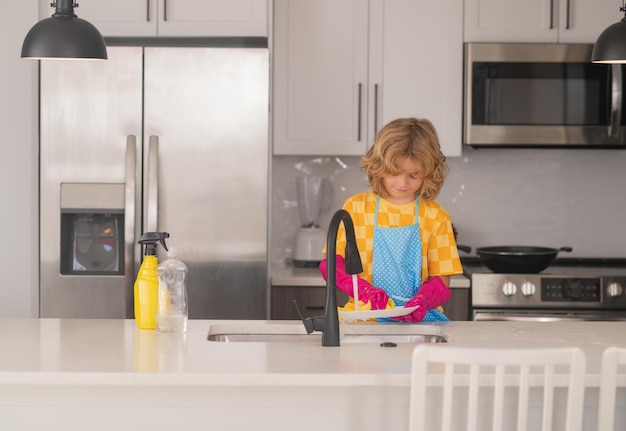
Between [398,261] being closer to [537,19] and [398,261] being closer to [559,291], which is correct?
[559,291]

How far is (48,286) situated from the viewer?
3.79 metres

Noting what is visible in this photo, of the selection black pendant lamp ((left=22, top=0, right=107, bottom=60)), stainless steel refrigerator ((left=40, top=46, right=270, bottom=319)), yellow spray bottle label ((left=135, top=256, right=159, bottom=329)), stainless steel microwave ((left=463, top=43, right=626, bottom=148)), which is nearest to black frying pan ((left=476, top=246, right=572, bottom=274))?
stainless steel microwave ((left=463, top=43, right=626, bottom=148))

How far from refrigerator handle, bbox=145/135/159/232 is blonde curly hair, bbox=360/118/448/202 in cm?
111

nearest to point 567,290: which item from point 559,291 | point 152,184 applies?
point 559,291

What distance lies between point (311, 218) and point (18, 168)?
1.35 meters

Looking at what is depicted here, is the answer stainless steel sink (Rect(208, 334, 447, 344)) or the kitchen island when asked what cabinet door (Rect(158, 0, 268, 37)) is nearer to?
stainless steel sink (Rect(208, 334, 447, 344))

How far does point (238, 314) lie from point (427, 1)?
5.27 ft

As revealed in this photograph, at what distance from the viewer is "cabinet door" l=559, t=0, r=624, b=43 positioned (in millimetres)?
4141

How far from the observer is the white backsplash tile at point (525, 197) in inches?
178

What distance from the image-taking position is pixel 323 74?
4168 millimetres

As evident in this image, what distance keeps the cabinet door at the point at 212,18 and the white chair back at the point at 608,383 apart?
91.1 inches

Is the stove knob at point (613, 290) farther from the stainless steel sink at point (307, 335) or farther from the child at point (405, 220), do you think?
the stainless steel sink at point (307, 335)

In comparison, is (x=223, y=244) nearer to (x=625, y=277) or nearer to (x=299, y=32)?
(x=299, y=32)

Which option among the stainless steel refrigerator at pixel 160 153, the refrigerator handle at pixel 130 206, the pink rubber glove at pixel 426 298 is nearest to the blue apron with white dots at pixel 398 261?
the pink rubber glove at pixel 426 298
